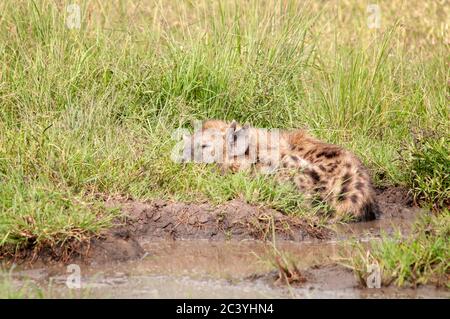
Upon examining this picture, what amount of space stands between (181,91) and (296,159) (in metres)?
1.30

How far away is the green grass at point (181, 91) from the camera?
666 centimetres

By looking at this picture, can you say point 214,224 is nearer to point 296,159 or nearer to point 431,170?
point 296,159

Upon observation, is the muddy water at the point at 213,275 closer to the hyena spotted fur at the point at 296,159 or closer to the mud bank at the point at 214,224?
the mud bank at the point at 214,224

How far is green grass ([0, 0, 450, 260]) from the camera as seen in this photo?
666 cm

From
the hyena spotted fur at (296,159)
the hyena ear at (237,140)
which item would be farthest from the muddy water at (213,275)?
the hyena ear at (237,140)

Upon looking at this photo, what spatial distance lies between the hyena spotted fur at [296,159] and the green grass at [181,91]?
24cm

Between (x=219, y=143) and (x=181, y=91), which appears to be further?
(x=181, y=91)

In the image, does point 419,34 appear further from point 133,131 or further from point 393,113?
point 133,131

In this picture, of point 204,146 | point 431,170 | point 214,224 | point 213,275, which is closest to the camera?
point 213,275

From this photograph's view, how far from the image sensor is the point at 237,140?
24.0ft

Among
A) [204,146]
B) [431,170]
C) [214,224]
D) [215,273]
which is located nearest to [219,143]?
[204,146]
